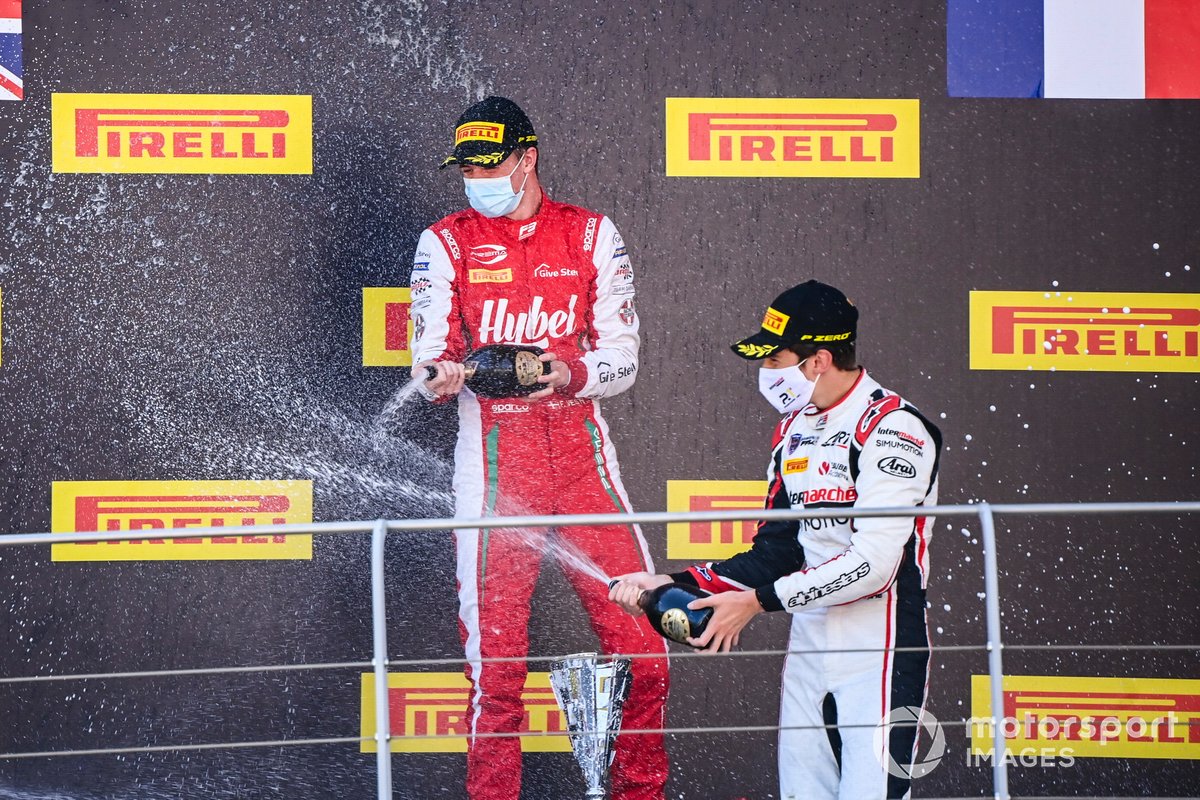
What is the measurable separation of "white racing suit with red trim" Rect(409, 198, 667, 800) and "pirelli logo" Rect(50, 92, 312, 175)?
491 mm

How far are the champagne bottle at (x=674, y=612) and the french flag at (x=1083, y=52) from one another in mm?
1724

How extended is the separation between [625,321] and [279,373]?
921 millimetres

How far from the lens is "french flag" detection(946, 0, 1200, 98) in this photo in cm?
349

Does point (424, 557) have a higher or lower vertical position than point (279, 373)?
lower

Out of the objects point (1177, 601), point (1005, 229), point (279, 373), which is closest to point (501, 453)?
point (279, 373)

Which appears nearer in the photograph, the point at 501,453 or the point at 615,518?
the point at 615,518

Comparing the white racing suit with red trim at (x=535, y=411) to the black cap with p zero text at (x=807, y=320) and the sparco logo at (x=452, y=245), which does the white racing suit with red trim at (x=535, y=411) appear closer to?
the sparco logo at (x=452, y=245)

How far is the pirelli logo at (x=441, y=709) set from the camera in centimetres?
347

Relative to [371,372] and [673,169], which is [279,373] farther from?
[673,169]

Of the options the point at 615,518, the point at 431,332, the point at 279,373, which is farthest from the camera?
the point at 279,373

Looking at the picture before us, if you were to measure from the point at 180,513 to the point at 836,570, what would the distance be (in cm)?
187

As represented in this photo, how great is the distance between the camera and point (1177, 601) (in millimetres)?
3486

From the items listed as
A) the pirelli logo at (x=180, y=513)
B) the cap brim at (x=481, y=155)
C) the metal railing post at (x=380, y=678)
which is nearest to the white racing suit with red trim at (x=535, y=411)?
the cap brim at (x=481, y=155)

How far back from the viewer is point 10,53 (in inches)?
135
